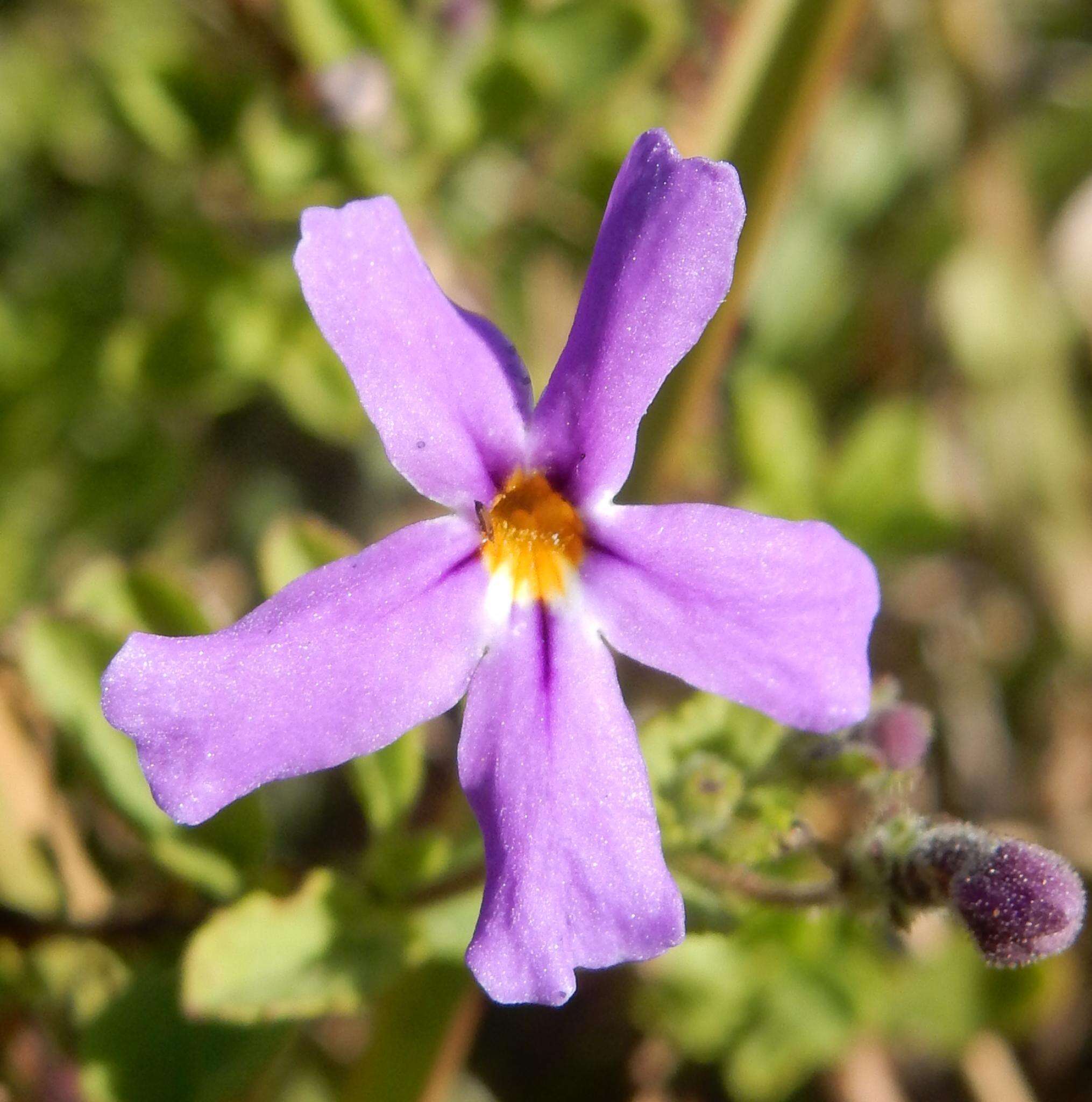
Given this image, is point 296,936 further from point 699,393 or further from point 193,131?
point 193,131

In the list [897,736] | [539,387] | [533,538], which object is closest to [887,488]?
[539,387]

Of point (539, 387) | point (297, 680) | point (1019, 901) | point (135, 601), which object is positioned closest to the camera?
point (297, 680)

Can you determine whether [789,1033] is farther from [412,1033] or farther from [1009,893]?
[1009,893]

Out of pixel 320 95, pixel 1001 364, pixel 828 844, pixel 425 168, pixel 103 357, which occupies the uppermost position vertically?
pixel 320 95

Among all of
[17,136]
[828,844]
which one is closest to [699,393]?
[828,844]

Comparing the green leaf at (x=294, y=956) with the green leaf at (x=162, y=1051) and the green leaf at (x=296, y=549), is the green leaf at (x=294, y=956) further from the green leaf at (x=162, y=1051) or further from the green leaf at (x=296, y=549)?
the green leaf at (x=296, y=549)

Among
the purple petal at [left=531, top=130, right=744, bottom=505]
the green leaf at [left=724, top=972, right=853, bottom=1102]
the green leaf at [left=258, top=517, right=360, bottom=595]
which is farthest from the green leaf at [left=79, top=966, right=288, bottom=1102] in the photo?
the purple petal at [left=531, top=130, right=744, bottom=505]
